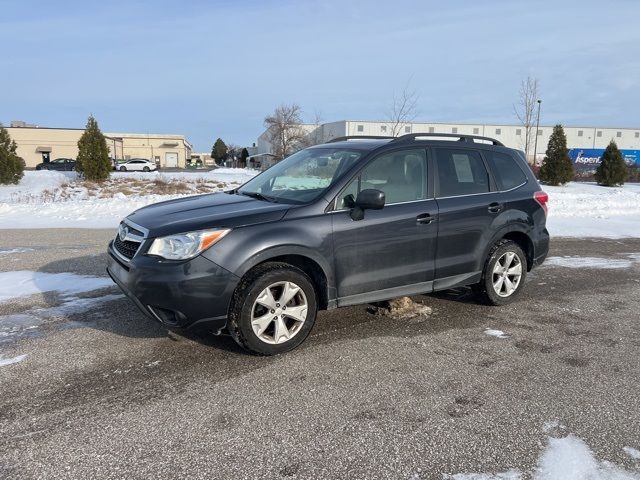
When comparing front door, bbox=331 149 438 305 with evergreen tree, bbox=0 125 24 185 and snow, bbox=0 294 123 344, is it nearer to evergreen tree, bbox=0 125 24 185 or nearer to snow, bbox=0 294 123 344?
snow, bbox=0 294 123 344

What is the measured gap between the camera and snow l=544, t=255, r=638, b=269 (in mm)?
8141

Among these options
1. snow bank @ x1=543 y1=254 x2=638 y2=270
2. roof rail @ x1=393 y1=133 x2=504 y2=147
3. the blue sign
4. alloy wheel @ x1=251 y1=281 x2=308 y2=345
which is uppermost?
the blue sign

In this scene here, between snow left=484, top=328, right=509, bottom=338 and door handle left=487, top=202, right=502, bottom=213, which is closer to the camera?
snow left=484, top=328, right=509, bottom=338

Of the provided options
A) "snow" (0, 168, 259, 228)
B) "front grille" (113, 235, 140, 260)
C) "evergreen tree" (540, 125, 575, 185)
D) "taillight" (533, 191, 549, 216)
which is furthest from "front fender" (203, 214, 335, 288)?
"evergreen tree" (540, 125, 575, 185)


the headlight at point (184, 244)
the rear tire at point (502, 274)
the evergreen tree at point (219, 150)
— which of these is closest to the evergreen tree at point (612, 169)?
the rear tire at point (502, 274)

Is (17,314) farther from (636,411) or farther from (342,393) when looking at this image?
(636,411)

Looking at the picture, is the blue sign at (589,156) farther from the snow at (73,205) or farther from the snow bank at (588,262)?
the snow bank at (588,262)

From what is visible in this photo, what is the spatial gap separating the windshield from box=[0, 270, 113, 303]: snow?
8.21ft

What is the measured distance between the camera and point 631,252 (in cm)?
950

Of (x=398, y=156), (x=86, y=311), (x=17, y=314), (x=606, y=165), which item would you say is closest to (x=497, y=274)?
(x=398, y=156)

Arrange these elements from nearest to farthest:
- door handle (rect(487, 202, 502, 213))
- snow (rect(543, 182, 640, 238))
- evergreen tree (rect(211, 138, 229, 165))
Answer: door handle (rect(487, 202, 502, 213)) < snow (rect(543, 182, 640, 238)) < evergreen tree (rect(211, 138, 229, 165))

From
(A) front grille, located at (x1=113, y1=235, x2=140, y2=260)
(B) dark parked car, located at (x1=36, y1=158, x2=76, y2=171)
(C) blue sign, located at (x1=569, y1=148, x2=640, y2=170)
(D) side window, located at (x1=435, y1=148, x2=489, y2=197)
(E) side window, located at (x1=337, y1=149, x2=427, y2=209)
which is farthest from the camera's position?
(C) blue sign, located at (x1=569, y1=148, x2=640, y2=170)

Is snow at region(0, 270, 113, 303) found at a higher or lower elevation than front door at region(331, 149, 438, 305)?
lower

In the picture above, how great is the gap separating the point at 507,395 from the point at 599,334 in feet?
6.42
